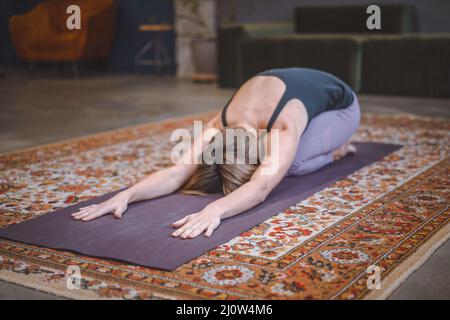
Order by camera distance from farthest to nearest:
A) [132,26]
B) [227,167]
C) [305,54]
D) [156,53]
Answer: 1. [132,26]
2. [156,53]
3. [305,54]
4. [227,167]

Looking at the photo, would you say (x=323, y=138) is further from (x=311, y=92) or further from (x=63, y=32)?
(x=63, y=32)

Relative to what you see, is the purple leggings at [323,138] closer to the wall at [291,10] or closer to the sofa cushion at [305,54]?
the sofa cushion at [305,54]

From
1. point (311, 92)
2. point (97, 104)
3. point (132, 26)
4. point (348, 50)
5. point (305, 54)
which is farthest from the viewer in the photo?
point (132, 26)

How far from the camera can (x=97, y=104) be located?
219 inches

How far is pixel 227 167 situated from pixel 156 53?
616 cm

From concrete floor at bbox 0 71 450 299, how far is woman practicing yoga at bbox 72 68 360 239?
0.71m

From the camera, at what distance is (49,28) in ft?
26.9

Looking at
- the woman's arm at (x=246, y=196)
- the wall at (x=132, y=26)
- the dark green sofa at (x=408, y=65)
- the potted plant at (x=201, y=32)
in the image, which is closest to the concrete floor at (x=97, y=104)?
the dark green sofa at (x=408, y=65)

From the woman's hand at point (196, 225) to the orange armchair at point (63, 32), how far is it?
619cm

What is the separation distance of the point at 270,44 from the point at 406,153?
10.6 ft

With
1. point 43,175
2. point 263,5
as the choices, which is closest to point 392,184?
point 43,175

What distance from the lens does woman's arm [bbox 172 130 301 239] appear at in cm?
202

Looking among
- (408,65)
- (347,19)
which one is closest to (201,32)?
(347,19)

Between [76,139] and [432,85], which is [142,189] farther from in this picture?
[432,85]
